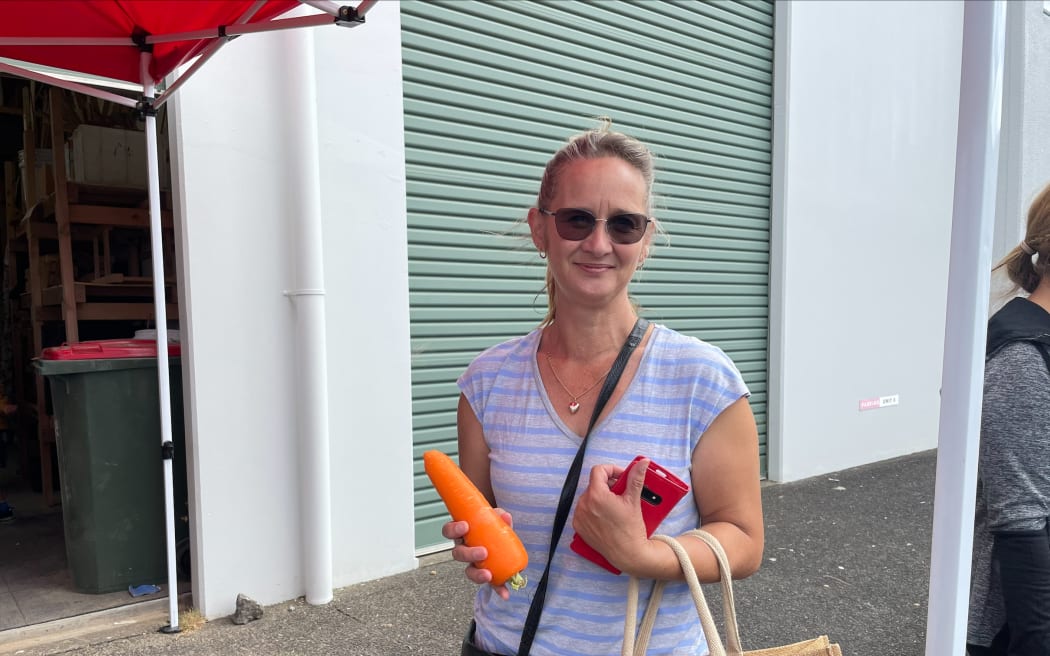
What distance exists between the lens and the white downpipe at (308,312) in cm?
384

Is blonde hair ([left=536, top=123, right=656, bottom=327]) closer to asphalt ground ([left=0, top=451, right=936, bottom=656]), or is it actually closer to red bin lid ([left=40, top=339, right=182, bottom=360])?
asphalt ground ([left=0, top=451, right=936, bottom=656])

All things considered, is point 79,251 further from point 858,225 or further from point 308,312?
point 858,225

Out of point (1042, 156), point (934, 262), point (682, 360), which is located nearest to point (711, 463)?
point (682, 360)

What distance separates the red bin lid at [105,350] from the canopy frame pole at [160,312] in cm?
26

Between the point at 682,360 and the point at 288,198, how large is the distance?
3017 mm

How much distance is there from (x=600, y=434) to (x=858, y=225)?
22.3ft

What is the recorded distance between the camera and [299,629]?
11.8 feet

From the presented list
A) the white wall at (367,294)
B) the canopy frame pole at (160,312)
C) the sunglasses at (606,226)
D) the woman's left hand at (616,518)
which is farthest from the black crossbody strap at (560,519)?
the white wall at (367,294)

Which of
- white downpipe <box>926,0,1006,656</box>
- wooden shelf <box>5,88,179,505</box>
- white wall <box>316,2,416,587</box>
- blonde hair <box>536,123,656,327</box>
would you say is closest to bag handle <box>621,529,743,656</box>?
white downpipe <box>926,0,1006,656</box>

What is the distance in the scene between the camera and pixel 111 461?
3.69m

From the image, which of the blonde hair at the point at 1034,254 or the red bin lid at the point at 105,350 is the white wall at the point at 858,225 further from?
the red bin lid at the point at 105,350

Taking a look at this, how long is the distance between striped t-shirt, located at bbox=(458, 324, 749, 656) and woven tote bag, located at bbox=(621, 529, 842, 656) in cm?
7

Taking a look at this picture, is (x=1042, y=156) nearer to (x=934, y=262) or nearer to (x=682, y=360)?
(x=682, y=360)

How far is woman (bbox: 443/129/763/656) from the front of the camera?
4.56 feet
